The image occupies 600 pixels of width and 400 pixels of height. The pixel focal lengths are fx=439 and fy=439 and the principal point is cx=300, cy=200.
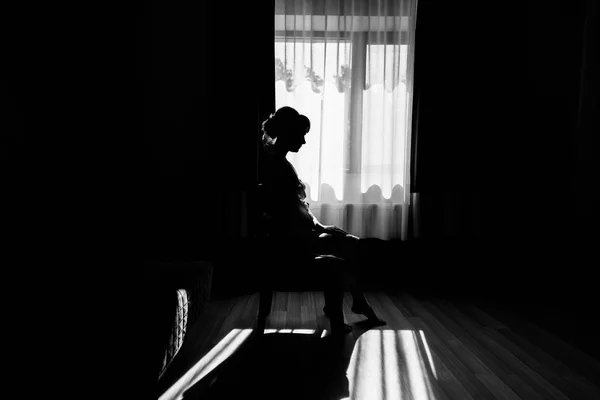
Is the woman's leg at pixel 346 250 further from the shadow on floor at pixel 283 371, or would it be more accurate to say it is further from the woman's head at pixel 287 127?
the woman's head at pixel 287 127

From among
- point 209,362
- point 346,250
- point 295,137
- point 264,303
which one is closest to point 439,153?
point 346,250

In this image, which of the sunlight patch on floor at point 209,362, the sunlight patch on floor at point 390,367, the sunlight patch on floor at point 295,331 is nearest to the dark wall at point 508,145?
the sunlight patch on floor at point 390,367

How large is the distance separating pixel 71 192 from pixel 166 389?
1.68 m

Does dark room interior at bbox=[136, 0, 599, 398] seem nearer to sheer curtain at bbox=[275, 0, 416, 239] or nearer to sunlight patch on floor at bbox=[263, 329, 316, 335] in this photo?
sheer curtain at bbox=[275, 0, 416, 239]

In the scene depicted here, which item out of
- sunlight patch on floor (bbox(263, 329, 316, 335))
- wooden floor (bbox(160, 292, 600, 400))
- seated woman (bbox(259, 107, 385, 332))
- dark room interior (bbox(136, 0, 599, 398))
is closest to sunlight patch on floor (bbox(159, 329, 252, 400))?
wooden floor (bbox(160, 292, 600, 400))

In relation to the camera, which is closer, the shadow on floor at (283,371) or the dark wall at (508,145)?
the shadow on floor at (283,371)

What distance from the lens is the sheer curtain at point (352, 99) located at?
11.1 feet

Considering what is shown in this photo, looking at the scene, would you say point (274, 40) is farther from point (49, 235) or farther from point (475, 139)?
point (49, 235)

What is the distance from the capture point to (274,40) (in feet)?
10.8

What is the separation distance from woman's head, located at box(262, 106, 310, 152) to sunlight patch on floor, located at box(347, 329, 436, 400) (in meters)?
1.11

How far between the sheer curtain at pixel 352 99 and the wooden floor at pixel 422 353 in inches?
32.3

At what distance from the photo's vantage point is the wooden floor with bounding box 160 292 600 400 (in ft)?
5.86

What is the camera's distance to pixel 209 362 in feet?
6.75

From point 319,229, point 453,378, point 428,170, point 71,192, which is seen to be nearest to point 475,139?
point 428,170
